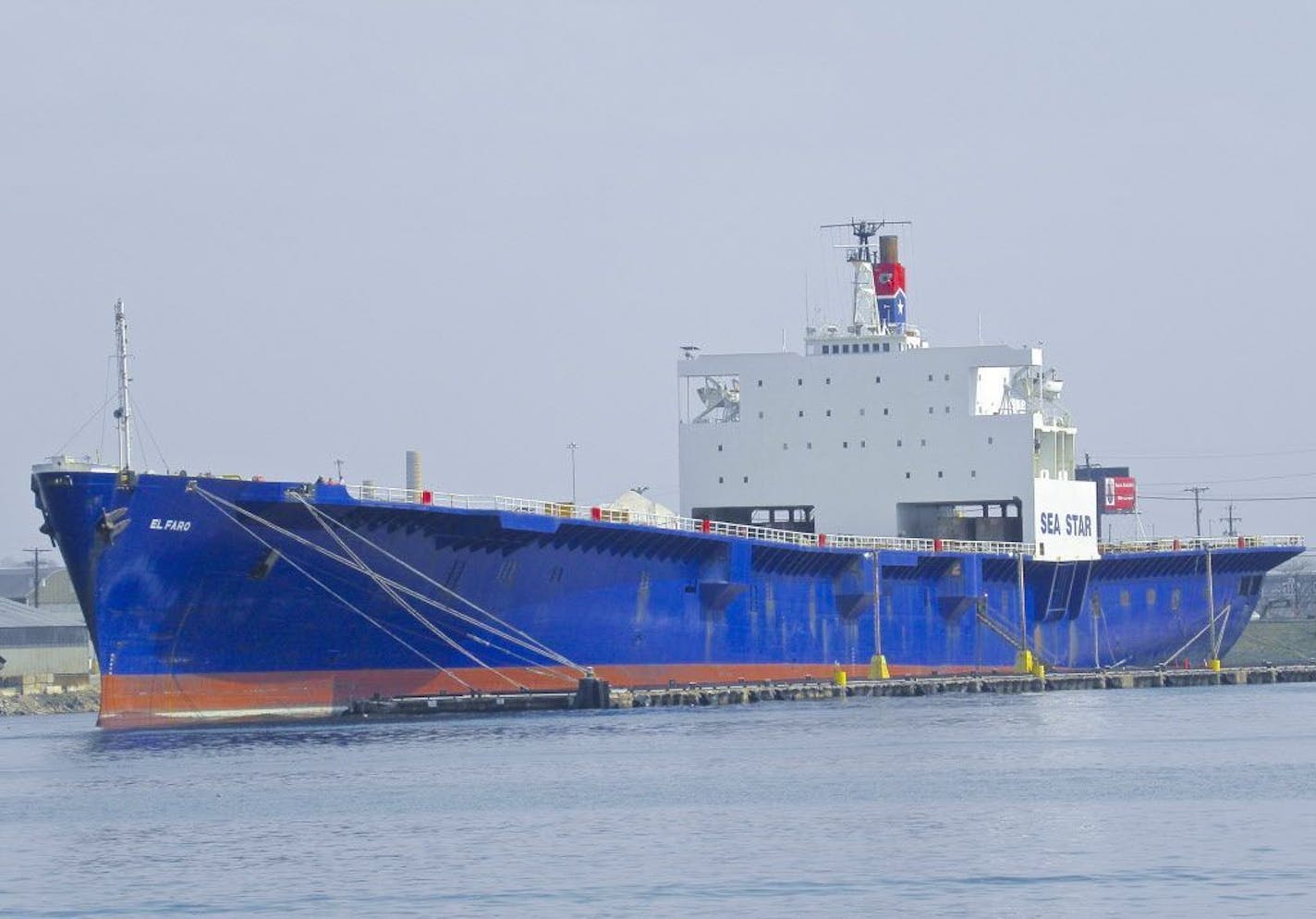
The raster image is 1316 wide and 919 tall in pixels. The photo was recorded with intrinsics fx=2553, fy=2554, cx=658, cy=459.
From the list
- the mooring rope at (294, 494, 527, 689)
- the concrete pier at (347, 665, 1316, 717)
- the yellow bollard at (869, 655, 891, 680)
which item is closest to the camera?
the mooring rope at (294, 494, 527, 689)

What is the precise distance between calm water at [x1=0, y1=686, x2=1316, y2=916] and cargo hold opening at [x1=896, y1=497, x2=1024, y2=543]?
1685cm

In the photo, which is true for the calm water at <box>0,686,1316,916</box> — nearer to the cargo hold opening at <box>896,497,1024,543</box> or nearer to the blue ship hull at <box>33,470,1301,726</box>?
the blue ship hull at <box>33,470,1301,726</box>

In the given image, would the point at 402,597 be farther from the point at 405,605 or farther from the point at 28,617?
the point at 28,617

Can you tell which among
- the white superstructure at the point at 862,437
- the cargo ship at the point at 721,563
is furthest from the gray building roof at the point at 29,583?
the white superstructure at the point at 862,437

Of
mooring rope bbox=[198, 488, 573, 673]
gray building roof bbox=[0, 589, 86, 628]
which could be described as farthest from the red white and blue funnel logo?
gray building roof bbox=[0, 589, 86, 628]

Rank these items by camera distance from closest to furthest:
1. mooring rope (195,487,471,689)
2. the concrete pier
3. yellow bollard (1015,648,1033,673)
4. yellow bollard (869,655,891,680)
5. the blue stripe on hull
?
the blue stripe on hull → mooring rope (195,487,471,689) → the concrete pier → yellow bollard (869,655,891,680) → yellow bollard (1015,648,1033,673)

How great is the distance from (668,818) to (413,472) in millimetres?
24234

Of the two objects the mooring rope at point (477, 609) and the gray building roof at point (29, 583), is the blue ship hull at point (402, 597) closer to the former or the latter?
the mooring rope at point (477, 609)

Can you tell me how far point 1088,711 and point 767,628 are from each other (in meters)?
8.87

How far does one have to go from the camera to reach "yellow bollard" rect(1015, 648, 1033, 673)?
64000 mm

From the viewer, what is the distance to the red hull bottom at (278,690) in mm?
46500

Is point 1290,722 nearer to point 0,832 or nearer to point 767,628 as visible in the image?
point 767,628

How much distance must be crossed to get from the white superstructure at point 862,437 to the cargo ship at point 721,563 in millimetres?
70

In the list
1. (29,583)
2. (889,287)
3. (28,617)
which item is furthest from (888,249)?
(29,583)
